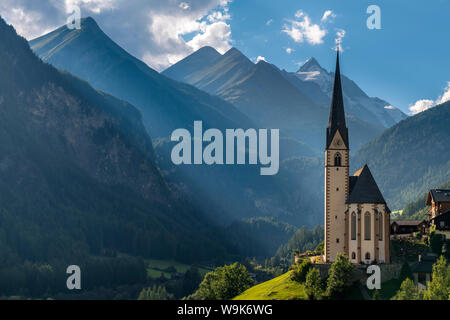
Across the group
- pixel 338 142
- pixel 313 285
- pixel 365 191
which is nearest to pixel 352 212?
pixel 365 191

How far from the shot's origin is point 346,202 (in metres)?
109

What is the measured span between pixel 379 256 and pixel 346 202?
11.5 meters

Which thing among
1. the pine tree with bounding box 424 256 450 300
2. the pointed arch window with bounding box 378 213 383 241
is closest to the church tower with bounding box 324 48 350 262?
the pointed arch window with bounding box 378 213 383 241

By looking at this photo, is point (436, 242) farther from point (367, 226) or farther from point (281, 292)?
point (281, 292)

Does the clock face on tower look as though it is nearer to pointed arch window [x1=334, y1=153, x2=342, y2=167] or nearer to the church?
the church

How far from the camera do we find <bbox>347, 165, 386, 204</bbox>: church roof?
107438mm

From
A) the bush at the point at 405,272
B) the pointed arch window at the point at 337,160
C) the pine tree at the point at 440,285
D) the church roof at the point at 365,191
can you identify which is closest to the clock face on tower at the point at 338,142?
the pointed arch window at the point at 337,160

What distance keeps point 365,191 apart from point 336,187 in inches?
228

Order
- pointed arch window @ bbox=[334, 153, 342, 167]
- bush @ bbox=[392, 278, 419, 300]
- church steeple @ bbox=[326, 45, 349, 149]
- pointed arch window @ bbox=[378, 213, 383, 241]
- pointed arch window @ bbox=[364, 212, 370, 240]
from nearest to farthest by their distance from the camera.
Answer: bush @ bbox=[392, 278, 419, 300], pointed arch window @ bbox=[378, 213, 383, 241], pointed arch window @ bbox=[364, 212, 370, 240], pointed arch window @ bbox=[334, 153, 342, 167], church steeple @ bbox=[326, 45, 349, 149]

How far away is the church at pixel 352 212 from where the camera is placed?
105812 mm

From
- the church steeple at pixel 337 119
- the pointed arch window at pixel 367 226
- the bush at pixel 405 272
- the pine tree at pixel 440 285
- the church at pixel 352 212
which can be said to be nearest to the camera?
the pine tree at pixel 440 285

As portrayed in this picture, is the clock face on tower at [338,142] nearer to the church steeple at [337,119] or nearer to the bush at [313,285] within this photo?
the church steeple at [337,119]
